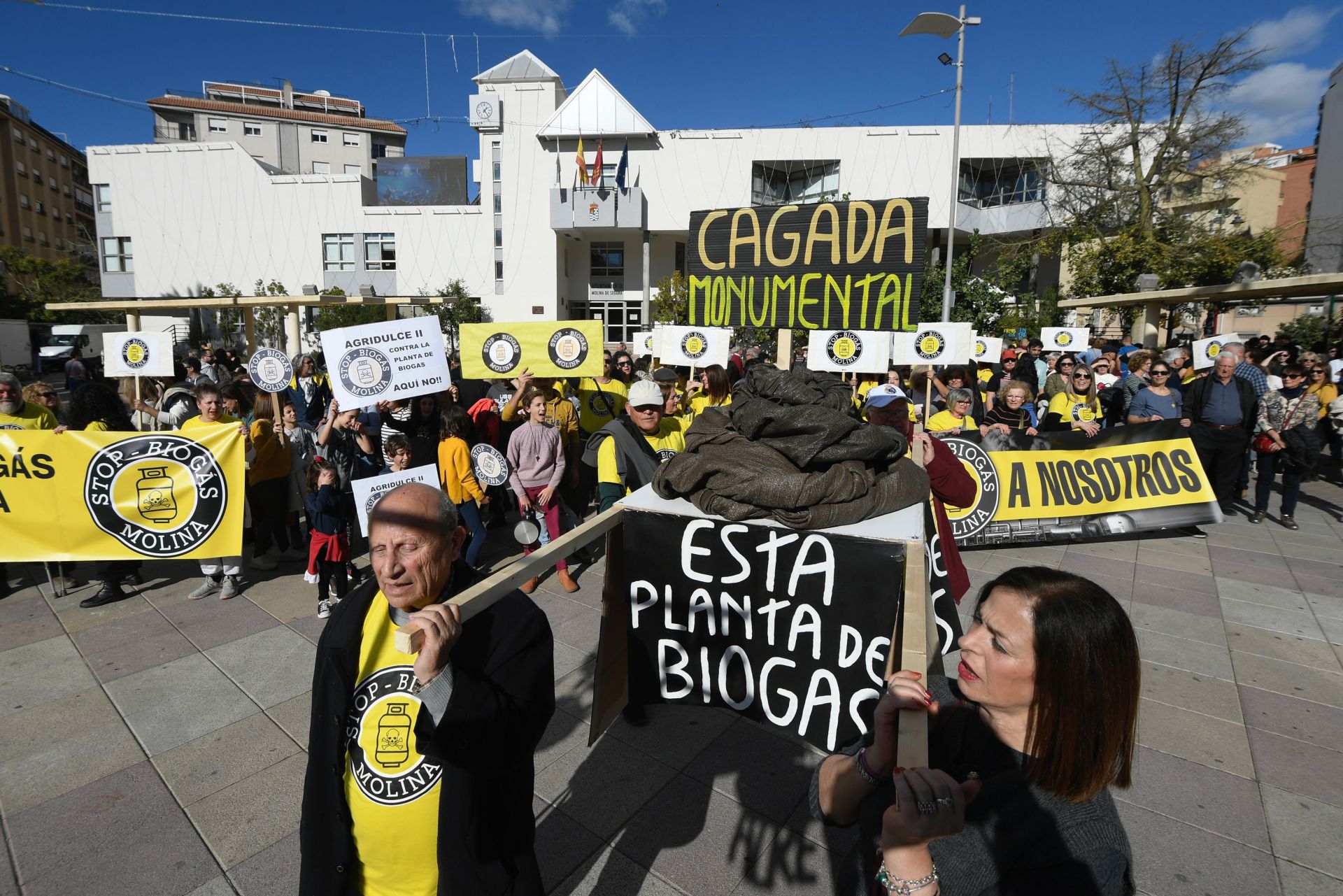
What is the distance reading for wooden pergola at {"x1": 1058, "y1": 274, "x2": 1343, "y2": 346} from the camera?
363 inches

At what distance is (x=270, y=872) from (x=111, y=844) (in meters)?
0.78

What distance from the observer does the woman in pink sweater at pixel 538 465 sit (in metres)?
6.14

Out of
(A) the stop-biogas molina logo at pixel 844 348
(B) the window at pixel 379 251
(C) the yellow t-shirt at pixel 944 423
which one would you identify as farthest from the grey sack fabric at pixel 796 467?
(B) the window at pixel 379 251

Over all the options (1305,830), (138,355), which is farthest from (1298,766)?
(138,355)

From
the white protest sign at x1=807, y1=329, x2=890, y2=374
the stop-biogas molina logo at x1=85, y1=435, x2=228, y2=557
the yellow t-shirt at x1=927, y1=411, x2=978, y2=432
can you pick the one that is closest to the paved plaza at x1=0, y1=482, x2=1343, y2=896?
the stop-biogas molina logo at x1=85, y1=435, x2=228, y2=557

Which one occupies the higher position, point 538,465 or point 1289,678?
point 538,465

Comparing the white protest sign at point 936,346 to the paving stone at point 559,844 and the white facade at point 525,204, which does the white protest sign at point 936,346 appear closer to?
the paving stone at point 559,844

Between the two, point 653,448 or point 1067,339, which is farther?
point 1067,339

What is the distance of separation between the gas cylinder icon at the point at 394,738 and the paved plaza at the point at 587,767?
1.24m

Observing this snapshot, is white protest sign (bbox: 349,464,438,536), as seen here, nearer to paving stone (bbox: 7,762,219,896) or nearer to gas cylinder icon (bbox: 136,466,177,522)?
gas cylinder icon (bbox: 136,466,177,522)

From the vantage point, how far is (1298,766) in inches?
135

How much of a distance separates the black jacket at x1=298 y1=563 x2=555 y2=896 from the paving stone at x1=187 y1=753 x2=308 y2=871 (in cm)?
124

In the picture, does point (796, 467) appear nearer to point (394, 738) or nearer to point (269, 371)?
point (394, 738)

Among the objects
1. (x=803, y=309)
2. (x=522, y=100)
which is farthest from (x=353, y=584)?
(x=522, y=100)
